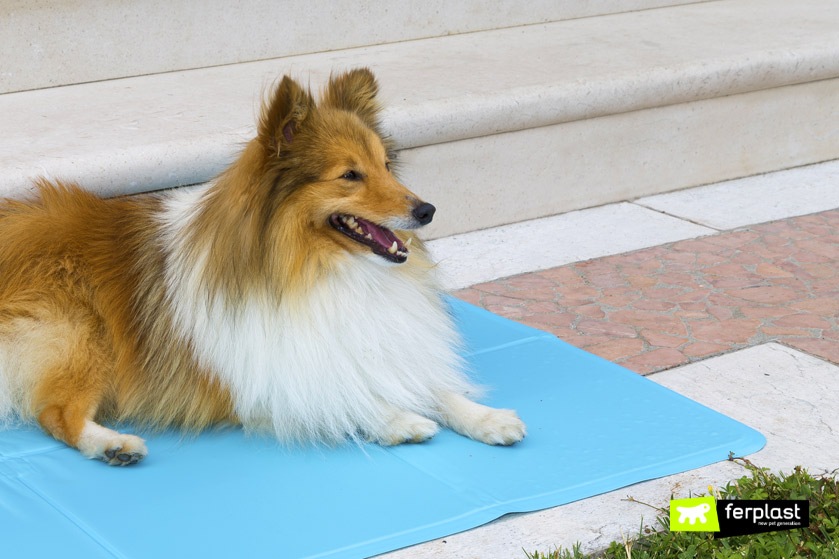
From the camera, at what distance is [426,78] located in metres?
5.50

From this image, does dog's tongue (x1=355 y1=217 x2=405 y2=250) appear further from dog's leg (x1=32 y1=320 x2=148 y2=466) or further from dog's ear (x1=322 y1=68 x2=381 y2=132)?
dog's leg (x1=32 y1=320 x2=148 y2=466)

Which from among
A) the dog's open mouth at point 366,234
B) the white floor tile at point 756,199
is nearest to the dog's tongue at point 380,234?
the dog's open mouth at point 366,234

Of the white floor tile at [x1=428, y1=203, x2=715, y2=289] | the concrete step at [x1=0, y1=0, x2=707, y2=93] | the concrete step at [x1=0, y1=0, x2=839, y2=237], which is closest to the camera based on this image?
the concrete step at [x1=0, y1=0, x2=839, y2=237]

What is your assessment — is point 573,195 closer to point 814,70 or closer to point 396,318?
point 814,70

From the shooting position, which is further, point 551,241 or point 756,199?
point 756,199

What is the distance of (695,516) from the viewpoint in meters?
2.67

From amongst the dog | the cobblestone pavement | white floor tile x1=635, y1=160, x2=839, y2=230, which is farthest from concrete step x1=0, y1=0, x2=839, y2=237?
the dog

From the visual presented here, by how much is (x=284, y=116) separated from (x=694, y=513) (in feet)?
5.01

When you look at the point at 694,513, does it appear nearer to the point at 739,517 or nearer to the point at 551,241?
the point at 739,517

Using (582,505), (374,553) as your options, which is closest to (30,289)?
(374,553)

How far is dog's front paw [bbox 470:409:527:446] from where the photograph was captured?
3080 millimetres

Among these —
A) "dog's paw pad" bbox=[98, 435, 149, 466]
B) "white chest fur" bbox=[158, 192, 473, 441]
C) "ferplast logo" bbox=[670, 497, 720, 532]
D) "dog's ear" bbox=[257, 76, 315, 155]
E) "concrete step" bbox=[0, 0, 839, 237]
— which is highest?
"dog's ear" bbox=[257, 76, 315, 155]

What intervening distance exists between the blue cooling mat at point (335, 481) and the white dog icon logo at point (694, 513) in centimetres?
25

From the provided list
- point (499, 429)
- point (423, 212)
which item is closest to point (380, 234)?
point (423, 212)
